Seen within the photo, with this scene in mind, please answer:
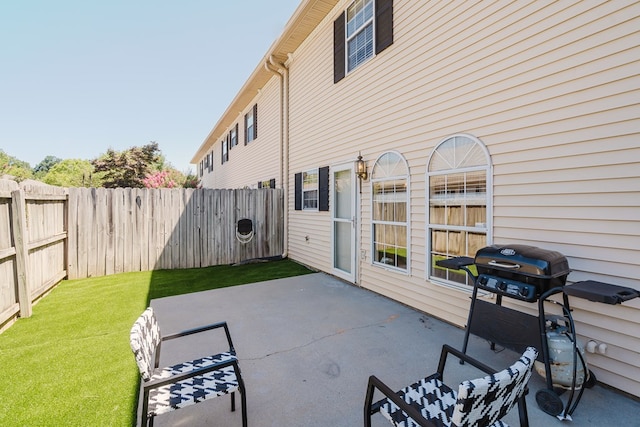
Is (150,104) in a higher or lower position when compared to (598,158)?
higher

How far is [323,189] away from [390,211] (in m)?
2.15

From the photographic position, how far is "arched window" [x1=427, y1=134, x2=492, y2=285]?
3.52m

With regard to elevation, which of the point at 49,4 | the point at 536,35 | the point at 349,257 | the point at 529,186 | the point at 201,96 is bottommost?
the point at 349,257

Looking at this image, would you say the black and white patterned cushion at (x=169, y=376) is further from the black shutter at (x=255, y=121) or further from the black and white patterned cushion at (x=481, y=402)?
the black shutter at (x=255, y=121)

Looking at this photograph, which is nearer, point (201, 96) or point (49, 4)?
point (49, 4)

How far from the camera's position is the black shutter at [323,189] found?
661 cm

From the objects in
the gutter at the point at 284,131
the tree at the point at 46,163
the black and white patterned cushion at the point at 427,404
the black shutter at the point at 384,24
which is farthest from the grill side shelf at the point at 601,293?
the tree at the point at 46,163

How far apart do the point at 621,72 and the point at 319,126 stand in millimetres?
5178

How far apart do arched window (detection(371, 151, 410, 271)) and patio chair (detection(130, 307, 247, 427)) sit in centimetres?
326

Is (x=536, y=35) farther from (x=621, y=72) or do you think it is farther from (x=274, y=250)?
(x=274, y=250)

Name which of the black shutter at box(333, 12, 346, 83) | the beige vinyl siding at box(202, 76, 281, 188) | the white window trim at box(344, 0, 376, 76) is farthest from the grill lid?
the beige vinyl siding at box(202, 76, 281, 188)

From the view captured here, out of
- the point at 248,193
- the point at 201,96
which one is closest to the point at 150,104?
the point at 201,96

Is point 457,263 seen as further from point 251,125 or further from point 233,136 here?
point 233,136

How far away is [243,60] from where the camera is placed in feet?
44.2
